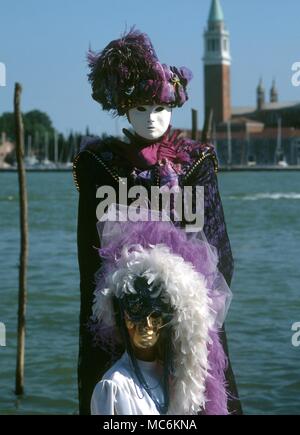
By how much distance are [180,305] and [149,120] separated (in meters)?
0.67

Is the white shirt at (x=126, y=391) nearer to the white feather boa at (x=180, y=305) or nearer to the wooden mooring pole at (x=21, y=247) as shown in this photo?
the white feather boa at (x=180, y=305)

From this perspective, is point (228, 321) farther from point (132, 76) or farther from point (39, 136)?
point (39, 136)

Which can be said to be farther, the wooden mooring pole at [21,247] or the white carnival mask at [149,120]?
the wooden mooring pole at [21,247]

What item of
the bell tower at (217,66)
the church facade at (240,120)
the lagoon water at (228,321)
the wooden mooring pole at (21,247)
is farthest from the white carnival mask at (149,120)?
the bell tower at (217,66)

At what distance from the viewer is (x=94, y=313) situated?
286 centimetres

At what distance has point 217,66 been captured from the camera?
98.8 meters

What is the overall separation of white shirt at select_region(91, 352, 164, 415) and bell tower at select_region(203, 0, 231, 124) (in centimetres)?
8662

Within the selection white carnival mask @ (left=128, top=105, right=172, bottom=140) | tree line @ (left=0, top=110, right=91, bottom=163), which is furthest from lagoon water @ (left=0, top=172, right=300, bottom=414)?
tree line @ (left=0, top=110, right=91, bottom=163)

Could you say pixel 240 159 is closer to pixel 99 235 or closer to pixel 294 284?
pixel 294 284

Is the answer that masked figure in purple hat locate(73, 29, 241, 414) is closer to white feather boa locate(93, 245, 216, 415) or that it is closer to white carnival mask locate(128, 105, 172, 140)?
white carnival mask locate(128, 105, 172, 140)

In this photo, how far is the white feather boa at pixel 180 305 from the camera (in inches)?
108

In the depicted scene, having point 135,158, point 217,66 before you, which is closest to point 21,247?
point 135,158

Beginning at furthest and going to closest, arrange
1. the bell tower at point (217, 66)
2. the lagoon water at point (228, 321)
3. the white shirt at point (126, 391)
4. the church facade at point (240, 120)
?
1. the bell tower at point (217, 66)
2. the church facade at point (240, 120)
3. the lagoon water at point (228, 321)
4. the white shirt at point (126, 391)

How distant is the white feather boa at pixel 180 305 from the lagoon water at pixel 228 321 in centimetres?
432
